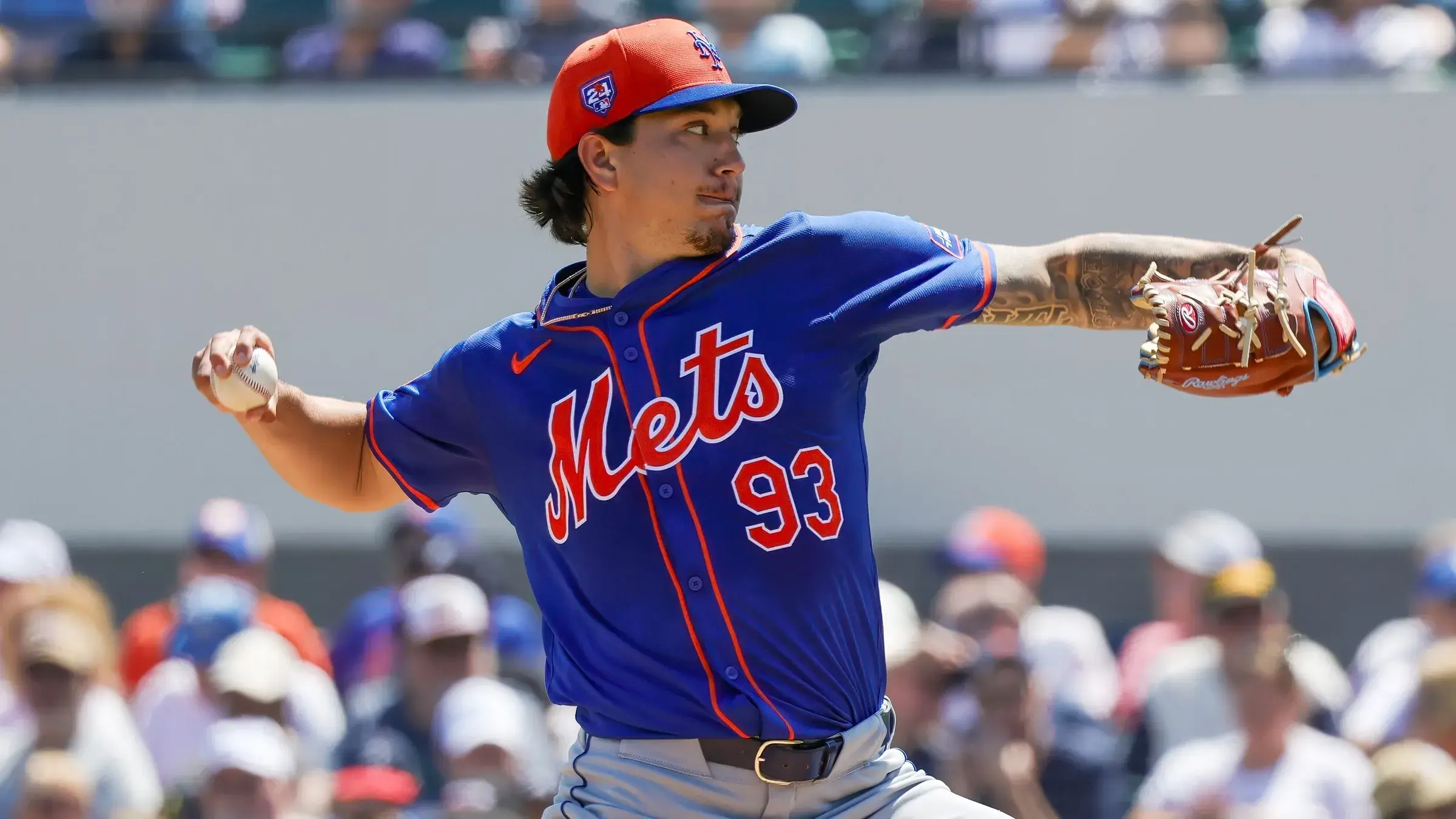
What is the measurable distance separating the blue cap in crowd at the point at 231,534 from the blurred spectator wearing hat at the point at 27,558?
477 mm

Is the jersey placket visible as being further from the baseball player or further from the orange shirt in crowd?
the orange shirt in crowd

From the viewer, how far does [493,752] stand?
5.04 m

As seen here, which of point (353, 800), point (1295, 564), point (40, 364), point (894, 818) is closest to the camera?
point (894, 818)

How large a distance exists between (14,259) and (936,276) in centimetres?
611

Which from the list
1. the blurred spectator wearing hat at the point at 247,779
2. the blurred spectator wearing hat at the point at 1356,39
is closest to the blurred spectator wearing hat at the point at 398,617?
the blurred spectator wearing hat at the point at 247,779

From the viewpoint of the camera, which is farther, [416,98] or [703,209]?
[416,98]

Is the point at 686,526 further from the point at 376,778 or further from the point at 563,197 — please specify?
the point at 376,778

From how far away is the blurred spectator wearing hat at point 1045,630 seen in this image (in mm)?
5656

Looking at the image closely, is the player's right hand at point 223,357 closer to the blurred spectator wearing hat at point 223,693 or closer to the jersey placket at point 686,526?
the jersey placket at point 686,526

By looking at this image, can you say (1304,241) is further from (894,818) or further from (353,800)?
(894,818)

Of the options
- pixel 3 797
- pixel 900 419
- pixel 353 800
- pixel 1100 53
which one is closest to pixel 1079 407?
pixel 900 419

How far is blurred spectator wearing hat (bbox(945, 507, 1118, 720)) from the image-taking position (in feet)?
18.6

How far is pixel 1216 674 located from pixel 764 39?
150 inches

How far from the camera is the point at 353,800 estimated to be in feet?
16.0
